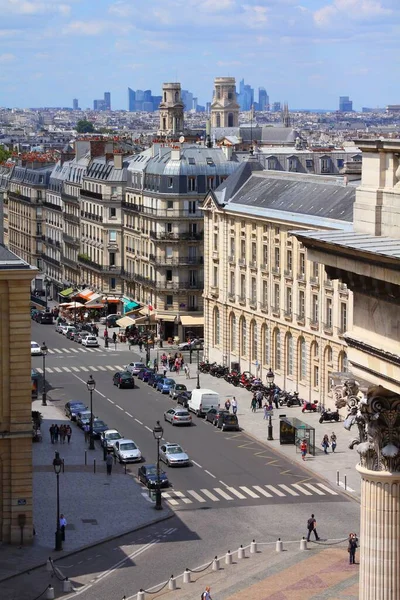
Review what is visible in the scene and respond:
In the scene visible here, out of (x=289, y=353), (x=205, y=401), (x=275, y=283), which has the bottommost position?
(x=205, y=401)

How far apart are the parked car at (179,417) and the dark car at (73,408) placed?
5357 mm

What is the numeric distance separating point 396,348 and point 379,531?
135 inches

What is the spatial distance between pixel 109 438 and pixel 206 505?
13.3 m

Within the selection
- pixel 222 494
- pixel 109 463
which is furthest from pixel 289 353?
pixel 222 494

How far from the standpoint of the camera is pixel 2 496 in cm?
5978

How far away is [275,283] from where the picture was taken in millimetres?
99625

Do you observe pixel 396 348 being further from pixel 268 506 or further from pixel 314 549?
pixel 268 506

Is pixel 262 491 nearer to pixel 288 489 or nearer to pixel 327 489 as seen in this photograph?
pixel 288 489

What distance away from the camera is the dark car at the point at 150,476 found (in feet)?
230

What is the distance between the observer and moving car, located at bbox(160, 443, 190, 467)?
7581 centimetres

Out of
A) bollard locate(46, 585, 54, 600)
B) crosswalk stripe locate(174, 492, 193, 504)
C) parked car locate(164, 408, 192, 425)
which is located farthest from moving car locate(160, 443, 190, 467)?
bollard locate(46, 585, 54, 600)

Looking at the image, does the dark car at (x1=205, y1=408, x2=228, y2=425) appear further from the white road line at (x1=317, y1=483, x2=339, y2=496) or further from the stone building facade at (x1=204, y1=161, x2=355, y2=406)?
the white road line at (x1=317, y1=483, x2=339, y2=496)

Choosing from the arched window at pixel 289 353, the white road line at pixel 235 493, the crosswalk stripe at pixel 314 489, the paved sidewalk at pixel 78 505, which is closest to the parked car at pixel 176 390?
the arched window at pixel 289 353

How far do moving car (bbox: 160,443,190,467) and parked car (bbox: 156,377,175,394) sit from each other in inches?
844
